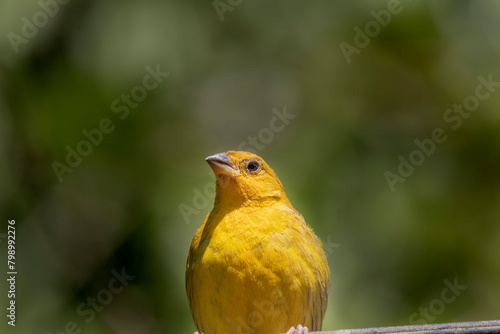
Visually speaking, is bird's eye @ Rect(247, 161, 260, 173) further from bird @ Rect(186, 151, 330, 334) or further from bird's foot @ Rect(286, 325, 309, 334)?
bird's foot @ Rect(286, 325, 309, 334)

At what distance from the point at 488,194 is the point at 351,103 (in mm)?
1607

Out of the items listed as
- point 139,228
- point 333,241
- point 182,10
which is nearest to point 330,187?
point 333,241

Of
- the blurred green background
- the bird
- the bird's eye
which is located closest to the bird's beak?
the bird

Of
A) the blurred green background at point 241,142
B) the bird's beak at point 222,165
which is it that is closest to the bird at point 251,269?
the bird's beak at point 222,165

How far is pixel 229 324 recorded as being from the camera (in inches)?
190

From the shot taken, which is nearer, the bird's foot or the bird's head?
the bird's foot

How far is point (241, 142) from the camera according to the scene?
7.00 metres

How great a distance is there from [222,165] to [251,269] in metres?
0.83

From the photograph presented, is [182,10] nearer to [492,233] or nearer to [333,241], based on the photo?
[333,241]

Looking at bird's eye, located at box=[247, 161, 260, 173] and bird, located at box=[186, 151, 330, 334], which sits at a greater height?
bird's eye, located at box=[247, 161, 260, 173]

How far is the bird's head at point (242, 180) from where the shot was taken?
5.17 m

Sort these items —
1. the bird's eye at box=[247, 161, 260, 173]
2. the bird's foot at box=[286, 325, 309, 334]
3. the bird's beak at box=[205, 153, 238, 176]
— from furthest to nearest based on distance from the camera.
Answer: the bird's eye at box=[247, 161, 260, 173] < the bird's beak at box=[205, 153, 238, 176] < the bird's foot at box=[286, 325, 309, 334]

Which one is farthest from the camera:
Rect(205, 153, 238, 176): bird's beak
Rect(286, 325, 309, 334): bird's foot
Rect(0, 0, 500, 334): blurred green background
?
Rect(0, 0, 500, 334): blurred green background

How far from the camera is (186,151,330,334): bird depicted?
475 centimetres
